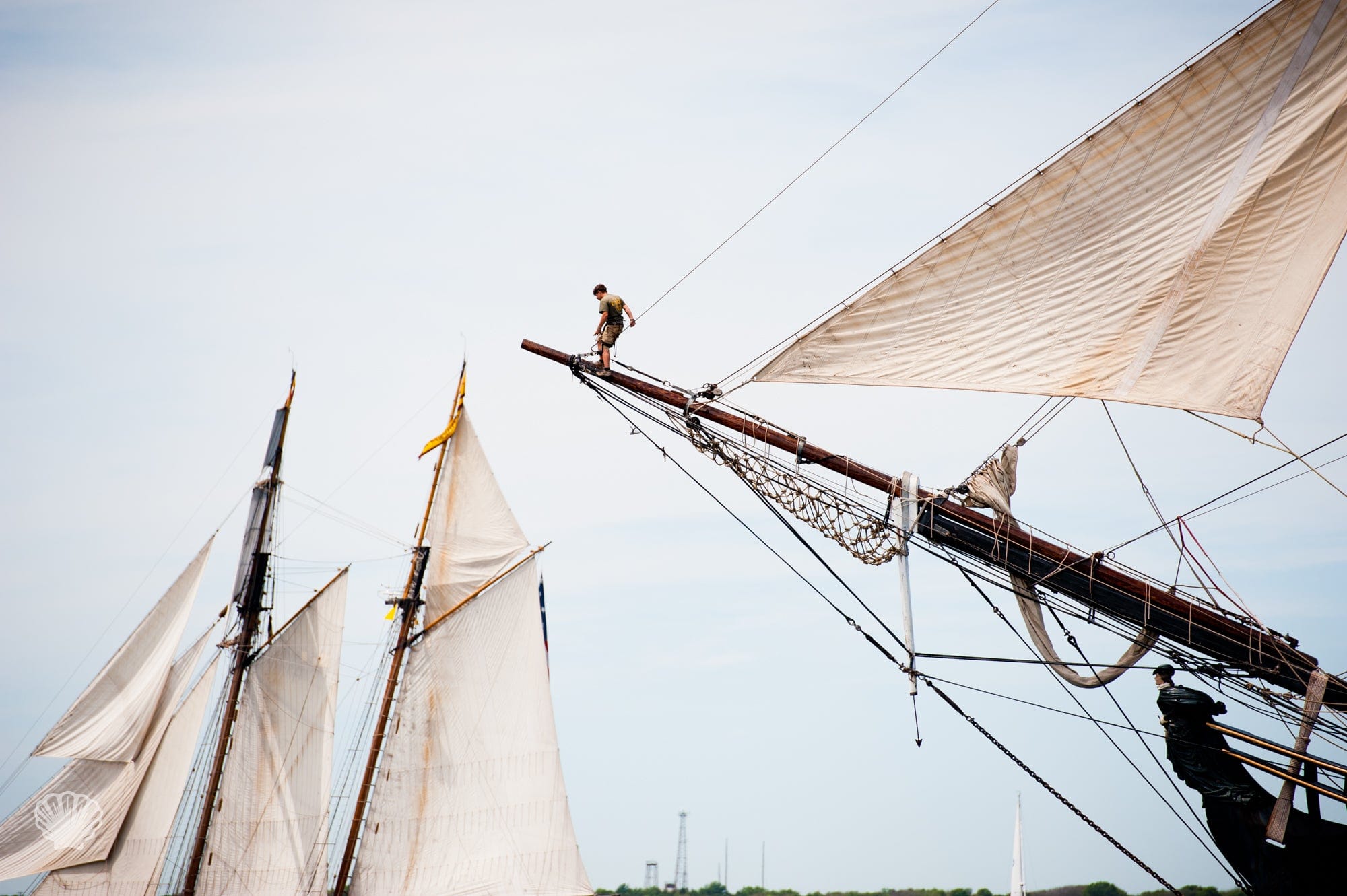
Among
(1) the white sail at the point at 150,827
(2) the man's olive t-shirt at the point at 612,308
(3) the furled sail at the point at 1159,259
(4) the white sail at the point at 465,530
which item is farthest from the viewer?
(4) the white sail at the point at 465,530

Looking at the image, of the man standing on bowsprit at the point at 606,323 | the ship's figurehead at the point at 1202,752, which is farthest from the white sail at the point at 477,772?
the ship's figurehead at the point at 1202,752

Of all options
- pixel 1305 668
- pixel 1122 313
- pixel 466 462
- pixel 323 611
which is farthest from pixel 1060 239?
pixel 323 611

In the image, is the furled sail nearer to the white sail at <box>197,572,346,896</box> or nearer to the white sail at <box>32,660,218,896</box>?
the white sail at <box>197,572,346,896</box>

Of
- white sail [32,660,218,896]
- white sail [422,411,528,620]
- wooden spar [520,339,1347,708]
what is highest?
white sail [422,411,528,620]

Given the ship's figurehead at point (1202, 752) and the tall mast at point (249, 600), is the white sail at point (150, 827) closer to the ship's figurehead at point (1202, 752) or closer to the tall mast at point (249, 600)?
the tall mast at point (249, 600)

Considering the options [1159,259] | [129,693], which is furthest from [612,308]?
[129,693]

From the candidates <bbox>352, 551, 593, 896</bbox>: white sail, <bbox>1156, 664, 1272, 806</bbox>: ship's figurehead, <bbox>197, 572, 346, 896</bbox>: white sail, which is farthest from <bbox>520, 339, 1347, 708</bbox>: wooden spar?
<bbox>197, 572, 346, 896</bbox>: white sail

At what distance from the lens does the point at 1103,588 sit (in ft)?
75.3

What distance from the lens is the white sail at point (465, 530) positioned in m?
40.5

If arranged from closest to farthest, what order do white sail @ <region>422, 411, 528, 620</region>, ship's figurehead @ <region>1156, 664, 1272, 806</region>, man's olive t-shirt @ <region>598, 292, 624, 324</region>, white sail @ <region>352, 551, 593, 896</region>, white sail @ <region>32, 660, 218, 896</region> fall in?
ship's figurehead @ <region>1156, 664, 1272, 806</region> < man's olive t-shirt @ <region>598, 292, 624, 324</region> < white sail @ <region>352, 551, 593, 896</region> < white sail @ <region>32, 660, 218, 896</region> < white sail @ <region>422, 411, 528, 620</region>

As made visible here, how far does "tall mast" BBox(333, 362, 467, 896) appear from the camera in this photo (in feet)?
123

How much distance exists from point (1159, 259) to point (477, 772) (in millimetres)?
24289

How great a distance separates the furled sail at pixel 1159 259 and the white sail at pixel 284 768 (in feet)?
70.1

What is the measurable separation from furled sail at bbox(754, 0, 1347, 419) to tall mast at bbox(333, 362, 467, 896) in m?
20.0
